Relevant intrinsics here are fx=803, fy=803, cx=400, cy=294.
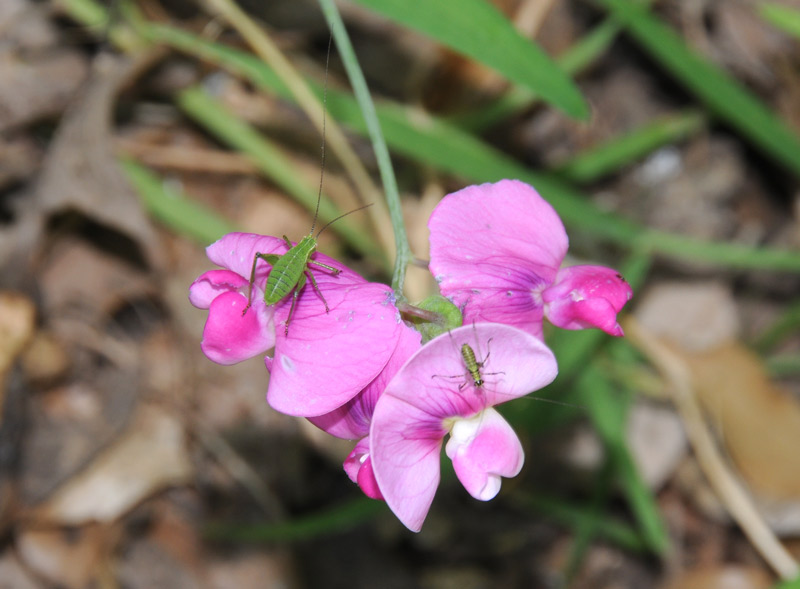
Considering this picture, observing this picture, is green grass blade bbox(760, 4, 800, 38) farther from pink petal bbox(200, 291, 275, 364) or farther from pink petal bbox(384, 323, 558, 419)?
pink petal bbox(200, 291, 275, 364)

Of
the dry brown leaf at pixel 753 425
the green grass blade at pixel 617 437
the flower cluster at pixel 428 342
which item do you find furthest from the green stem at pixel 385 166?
the dry brown leaf at pixel 753 425

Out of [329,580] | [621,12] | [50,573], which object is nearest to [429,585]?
[329,580]

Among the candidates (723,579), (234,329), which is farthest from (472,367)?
(723,579)

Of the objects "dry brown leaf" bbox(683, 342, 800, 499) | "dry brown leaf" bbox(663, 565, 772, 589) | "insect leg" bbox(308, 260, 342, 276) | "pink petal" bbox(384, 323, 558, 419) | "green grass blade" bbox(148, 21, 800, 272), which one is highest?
"pink petal" bbox(384, 323, 558, 419)

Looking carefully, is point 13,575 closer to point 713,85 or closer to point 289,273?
point 289,273

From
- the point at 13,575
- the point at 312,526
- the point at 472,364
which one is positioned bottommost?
the point at 13,575

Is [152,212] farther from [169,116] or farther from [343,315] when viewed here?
[343,315]

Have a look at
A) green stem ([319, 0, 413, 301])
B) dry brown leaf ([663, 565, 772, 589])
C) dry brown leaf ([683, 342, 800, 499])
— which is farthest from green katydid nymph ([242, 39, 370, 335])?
dry brown leaf ([663, 565, 772, 589])
